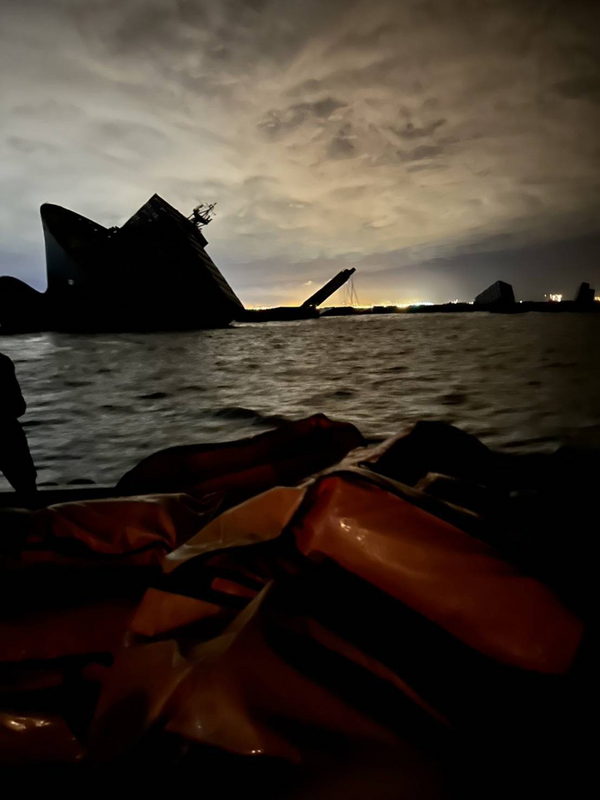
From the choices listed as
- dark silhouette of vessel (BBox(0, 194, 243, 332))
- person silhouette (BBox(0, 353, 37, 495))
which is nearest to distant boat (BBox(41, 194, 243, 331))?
dark silhouette of vessel (BBox(0, 194, 243, 332))

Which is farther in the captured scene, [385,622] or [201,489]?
[201,489]

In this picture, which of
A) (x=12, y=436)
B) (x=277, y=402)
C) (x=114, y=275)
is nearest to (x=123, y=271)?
(x=114, y=275)

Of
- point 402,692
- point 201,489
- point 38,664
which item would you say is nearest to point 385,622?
point 402,692

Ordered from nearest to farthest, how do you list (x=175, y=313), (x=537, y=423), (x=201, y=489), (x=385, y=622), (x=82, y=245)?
(x=385, y=622) < (x=201, y=489) < (x=537, y=423) < (x=82, y=245) < (x=175, y=313)

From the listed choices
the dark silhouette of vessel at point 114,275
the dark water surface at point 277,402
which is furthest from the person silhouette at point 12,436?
the dark silhouette of vessel at point 114,275

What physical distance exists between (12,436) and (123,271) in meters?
33.3

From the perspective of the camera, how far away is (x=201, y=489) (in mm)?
2182

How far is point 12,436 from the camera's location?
9.96ft

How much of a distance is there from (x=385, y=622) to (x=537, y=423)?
19.7 ft

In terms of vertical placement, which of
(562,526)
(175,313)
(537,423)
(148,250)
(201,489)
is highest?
(148,250)

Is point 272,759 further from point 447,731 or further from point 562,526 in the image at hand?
point 562,526

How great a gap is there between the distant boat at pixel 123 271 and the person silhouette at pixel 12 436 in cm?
3293

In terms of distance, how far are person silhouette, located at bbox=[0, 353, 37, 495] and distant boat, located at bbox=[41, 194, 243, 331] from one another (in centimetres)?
3293

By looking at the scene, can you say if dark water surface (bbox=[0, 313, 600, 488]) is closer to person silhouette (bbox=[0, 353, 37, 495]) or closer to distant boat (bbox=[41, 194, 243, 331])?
person silhouette (bbox=[0, 353, 37, 495])
